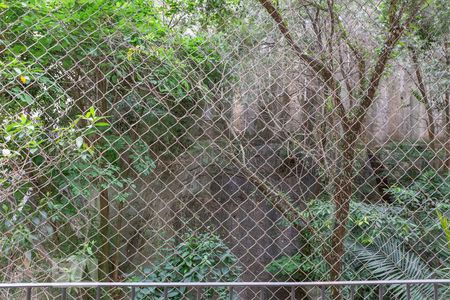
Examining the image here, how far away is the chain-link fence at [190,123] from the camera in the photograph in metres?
1.44

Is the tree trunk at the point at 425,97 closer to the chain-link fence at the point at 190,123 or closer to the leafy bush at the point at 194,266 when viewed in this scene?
the chain-link fence at the point at 190,123

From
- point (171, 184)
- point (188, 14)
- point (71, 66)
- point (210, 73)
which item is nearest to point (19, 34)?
point (71, 66)

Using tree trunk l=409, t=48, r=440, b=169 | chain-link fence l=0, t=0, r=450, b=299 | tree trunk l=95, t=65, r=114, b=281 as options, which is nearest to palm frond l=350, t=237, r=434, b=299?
chain-link fence l=0, t=0, r=450, b=299

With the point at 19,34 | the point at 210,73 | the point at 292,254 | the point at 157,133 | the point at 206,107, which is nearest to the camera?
the point at 19,34

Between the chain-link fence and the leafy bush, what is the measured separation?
10 mm

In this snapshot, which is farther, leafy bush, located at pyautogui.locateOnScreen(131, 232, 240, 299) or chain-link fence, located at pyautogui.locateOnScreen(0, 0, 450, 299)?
leafy bush, located at pyautogui.locateOnScreen(131, 232, 240, 299)

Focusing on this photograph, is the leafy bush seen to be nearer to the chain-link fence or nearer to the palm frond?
the chain-link fence

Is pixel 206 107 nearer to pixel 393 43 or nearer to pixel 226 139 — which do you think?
pixel 226 139

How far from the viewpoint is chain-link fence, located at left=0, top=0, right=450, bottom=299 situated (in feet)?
4.72

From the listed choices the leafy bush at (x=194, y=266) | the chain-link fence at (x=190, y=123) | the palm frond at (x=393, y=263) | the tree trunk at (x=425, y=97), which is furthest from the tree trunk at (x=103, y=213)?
the tree trunk at (x=425, y=97)

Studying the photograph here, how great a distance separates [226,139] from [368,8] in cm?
78

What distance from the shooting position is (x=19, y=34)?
138 centimetres

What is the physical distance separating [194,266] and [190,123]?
0.79 m

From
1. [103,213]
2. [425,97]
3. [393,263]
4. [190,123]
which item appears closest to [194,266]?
[103,213]
